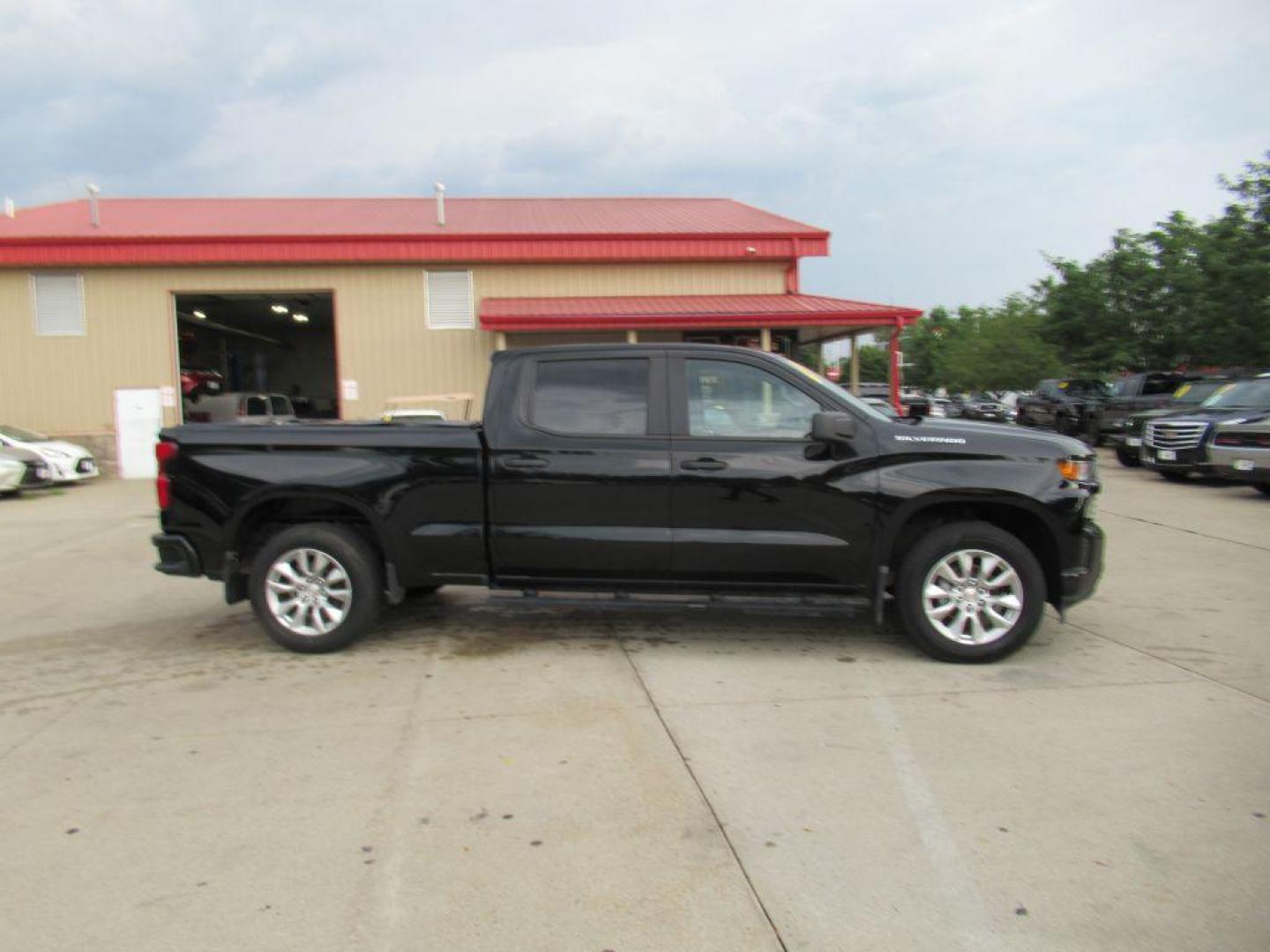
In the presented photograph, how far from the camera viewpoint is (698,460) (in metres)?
5.39

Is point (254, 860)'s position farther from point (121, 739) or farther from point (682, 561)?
point (682, 561)

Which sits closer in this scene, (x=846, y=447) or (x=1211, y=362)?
(x=846, y=447)

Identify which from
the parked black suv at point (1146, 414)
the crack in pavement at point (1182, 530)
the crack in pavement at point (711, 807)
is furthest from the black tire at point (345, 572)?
the parked black suv at point (1146, 414)

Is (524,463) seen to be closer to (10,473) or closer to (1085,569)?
(1085,569)

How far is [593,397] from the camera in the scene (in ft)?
18.5

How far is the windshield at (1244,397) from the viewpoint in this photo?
48.1ft

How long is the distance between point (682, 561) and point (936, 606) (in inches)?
58.0

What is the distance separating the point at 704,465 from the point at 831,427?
761 mm

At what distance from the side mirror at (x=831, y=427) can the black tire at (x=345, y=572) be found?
110 inches

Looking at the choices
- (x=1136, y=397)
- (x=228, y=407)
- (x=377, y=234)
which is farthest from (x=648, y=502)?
(x=1136, y=397)

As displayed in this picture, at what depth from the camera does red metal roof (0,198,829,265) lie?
60.5 ft

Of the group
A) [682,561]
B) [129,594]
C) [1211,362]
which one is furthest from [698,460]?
[1211,362]

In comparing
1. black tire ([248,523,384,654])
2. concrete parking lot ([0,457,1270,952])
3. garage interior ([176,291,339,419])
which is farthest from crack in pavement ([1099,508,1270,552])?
garage interior ([176,291,339,419])

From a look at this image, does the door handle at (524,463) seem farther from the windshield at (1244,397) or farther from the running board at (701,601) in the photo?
the windshield at (1244,397)
